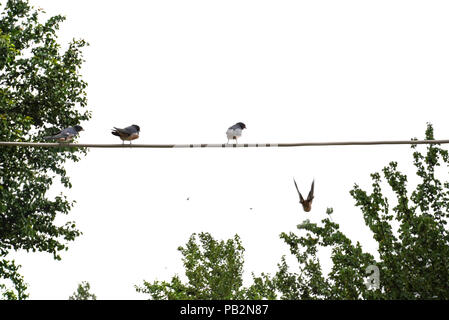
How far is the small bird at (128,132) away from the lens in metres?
10.4

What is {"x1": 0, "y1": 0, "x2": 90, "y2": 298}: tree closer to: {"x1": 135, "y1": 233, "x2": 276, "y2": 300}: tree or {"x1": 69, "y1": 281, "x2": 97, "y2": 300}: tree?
{"x1": 135, "y1": 233, "x2": 276, "y2": 300}: tree

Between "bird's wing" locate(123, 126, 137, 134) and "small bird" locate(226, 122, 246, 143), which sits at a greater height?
"small bird" locate(226, 122, 246, 143)

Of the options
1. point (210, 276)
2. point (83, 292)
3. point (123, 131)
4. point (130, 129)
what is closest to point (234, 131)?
point (130, 129)

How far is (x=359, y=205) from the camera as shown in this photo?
51.1ft

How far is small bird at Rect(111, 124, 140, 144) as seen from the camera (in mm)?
10370

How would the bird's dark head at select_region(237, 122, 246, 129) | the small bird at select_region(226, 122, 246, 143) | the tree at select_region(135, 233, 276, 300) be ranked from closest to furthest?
1. the small bird at select_region(226, 122, 246, 143)
2. the bird's dark head at select_region(237, 122, 246, 129)
3. the tree at select_region(135, 233, 276, 300)

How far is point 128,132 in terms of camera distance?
1045cm

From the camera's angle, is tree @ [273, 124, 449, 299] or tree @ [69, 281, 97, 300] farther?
tree @ [69, 281, 97, 300]

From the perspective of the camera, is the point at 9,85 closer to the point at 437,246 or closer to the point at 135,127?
the point at 135,127

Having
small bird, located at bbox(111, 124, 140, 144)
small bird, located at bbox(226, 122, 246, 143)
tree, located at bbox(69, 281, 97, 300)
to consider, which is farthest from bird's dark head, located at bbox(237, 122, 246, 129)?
tree, located at bbox(69, 281, 97, 300)

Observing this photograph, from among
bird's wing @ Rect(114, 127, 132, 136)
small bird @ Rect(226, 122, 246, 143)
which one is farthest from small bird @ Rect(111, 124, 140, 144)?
small bird @ Rect(226, 122, 246, 143)

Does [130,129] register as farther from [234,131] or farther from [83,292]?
[83,292]

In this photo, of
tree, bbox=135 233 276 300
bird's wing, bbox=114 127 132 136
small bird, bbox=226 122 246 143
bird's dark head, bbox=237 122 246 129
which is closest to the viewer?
bird's wing, bbox=114 127 132 136
